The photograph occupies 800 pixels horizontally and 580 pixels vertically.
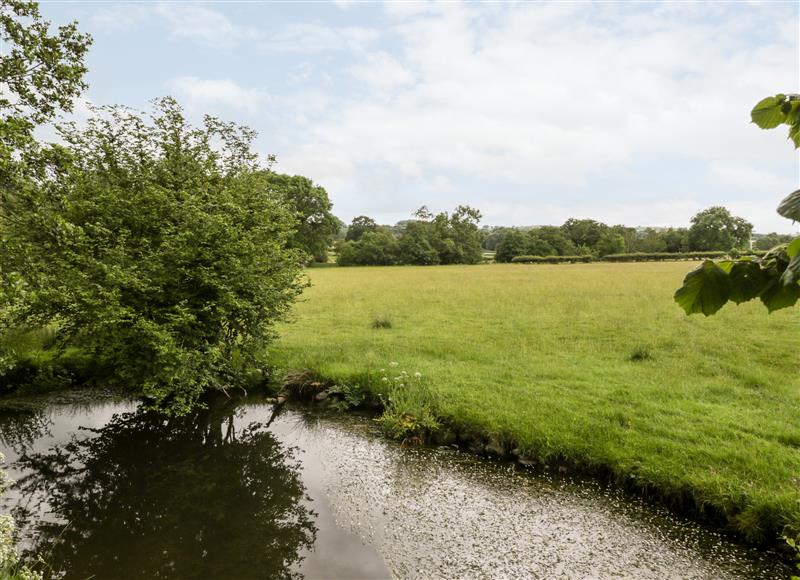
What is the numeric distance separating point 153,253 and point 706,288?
11256 millimetres

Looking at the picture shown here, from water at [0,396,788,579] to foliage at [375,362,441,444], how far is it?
1.56 ft

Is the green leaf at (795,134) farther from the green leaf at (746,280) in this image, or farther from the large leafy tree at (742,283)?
the green leaf at (746,280)

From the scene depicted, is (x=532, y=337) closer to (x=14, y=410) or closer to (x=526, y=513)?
(x=526, y=513)

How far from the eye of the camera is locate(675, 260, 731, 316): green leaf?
A: 75.0 inches

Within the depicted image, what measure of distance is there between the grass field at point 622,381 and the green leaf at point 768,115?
7916mm

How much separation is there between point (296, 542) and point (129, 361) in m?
6.08

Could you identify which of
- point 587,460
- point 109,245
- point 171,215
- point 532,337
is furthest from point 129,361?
point 532,337

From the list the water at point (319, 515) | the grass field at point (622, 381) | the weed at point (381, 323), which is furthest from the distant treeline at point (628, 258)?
the water at point (319, 515)

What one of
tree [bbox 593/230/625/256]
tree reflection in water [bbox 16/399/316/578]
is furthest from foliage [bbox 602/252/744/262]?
tree reflection in water [bbox 16/399/316/578]

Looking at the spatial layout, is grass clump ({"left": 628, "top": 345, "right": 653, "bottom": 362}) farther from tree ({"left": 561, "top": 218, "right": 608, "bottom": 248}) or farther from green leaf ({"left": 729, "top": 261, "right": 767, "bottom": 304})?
tree ({"left": 561, "top": 218, "right": 608, "bottom": 248})

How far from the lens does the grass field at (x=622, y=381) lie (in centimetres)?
814

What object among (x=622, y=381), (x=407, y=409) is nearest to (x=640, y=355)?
(x=622, y=381)

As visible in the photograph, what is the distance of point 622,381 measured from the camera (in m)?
12.8

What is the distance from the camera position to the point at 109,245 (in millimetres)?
10891
